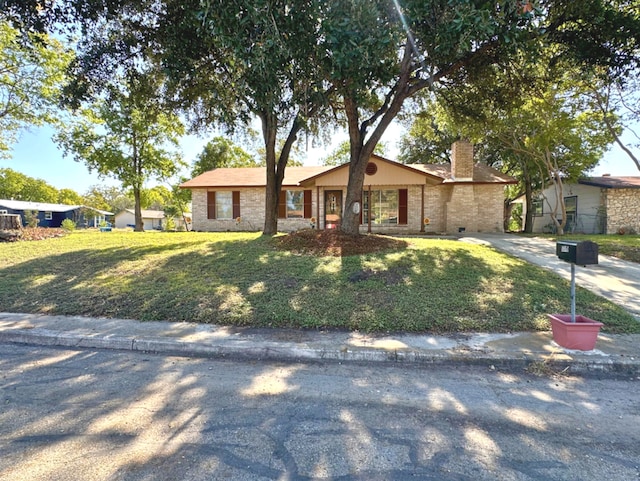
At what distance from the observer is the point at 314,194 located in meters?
18.6

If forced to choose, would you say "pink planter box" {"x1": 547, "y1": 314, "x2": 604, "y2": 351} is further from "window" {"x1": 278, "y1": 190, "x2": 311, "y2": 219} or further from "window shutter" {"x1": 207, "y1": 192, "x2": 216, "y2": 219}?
"window shutter" {"x1": 207, "y1": 192, "x2": 216, "y2": 219}

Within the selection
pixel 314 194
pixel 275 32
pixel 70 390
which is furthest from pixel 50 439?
pixel 314 194

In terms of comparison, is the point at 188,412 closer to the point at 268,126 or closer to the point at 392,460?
the point at 392,460

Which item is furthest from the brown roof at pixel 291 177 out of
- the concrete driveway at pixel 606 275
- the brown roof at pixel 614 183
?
the concrete driveway at pixel 606 275

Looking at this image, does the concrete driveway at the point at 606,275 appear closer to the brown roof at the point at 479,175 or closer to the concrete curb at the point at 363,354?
the concrete curb at the point at 363,354

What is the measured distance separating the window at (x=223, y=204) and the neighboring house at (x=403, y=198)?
590mm

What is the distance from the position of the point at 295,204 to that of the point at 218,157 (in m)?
19.4

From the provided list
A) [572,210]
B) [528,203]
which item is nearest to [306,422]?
[528,203]

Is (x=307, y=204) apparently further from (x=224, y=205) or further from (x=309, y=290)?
(x=309, y=290)

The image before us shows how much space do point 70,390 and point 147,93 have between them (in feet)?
35.5

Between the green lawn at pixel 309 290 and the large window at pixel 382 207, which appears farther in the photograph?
the large window at pixel 382 207

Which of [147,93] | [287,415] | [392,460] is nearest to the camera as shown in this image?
[392,460]

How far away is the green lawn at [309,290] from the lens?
16.5ft

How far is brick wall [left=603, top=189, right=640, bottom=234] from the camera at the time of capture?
18.8 m
